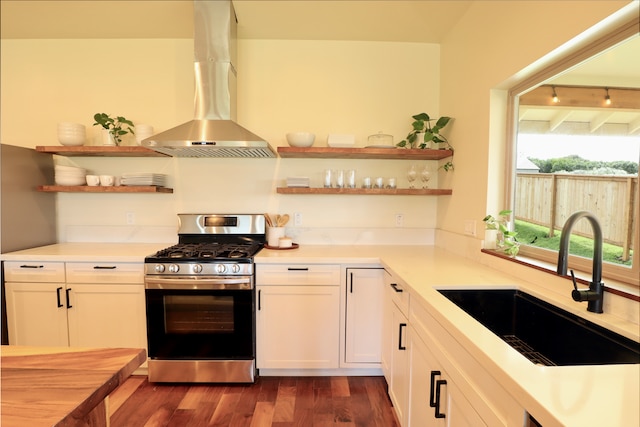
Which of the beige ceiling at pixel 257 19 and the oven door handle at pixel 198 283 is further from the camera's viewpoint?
the beige ceiling at pixel 257 19

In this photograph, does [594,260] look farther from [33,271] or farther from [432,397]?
[33,271]

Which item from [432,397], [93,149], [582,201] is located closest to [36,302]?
[93,149]

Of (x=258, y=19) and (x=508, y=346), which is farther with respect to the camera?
(x=258, y=19)

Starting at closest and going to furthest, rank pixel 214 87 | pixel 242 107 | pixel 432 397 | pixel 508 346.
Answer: pixel 508 346 < pixel 432 397 < pixel 214 87 < pixel 242 107

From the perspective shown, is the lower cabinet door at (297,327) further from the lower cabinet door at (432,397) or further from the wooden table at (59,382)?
the wooden table at (59,382)

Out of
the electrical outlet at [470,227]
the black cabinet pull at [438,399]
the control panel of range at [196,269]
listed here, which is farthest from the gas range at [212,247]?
the electrical outlet at [470,227]

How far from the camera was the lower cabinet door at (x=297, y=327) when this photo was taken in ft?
6.78

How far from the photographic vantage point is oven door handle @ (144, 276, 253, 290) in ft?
6.46

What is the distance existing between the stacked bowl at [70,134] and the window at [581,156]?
323 cm

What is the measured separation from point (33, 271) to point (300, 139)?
2.13 metres

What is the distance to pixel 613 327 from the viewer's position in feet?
3.09

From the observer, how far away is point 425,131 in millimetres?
2477

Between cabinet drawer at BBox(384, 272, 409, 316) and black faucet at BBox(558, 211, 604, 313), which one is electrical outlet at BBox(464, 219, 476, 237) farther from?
black faucet at BBox(558, 211, 604, 313)

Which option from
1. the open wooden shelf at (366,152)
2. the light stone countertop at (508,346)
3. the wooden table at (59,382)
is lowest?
the light stone countertop at (508,346)
